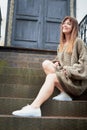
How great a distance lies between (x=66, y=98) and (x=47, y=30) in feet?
13.0

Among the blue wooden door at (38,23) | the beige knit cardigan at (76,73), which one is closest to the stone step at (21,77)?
the beige knit cardigan at (76,73)

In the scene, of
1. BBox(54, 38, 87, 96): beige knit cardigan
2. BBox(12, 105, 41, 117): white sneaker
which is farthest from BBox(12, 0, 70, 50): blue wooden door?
BBox(12, 105, 41, 117): white sneaker

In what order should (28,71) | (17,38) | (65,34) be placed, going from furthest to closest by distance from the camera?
(17,38), (28,71), (65,34)

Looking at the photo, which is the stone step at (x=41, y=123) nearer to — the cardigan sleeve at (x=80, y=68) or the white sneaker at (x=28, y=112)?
the white sneaker at (x=28, y=112)

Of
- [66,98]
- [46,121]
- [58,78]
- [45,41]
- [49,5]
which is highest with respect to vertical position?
[49,5]

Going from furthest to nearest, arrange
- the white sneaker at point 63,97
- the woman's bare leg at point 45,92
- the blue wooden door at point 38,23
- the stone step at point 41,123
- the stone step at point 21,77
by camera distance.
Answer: the blue wooden door at point 38,23
the stone step at point 21,77
the white sneaker at point 63,97
the woman's bare leg at point 45,92
the stone step at point 41,123

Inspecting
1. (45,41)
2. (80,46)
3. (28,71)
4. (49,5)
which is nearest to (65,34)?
(80,46)

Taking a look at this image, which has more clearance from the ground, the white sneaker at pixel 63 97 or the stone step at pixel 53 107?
the white sneaker at pixel 63 97

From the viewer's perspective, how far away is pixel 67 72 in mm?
2572

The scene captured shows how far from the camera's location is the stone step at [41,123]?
2107mm

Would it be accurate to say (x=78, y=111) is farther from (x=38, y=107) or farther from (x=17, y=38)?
(x=17, y=38)

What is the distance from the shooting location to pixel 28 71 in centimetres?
350

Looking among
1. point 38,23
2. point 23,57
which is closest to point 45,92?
point 23,57

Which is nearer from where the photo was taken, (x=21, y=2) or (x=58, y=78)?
(x=58, y=78)
